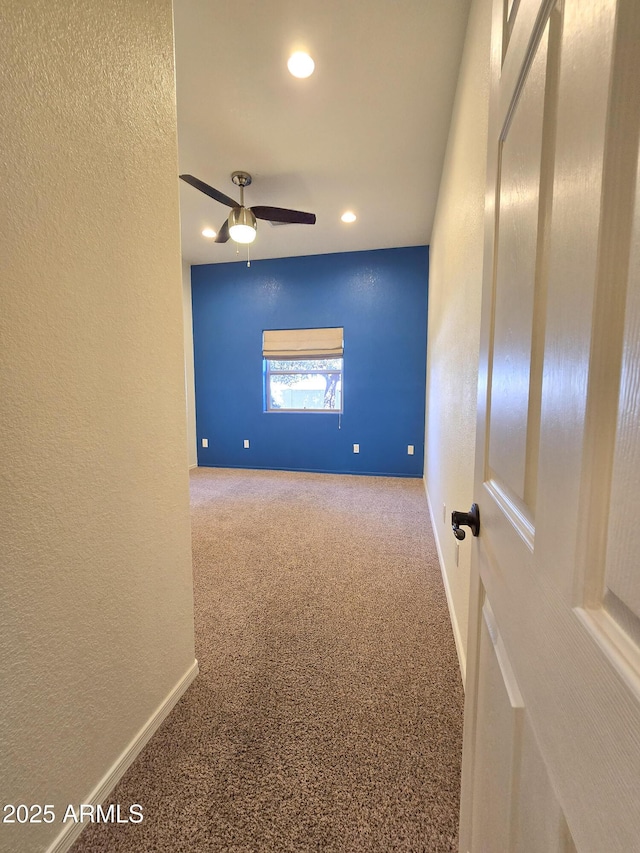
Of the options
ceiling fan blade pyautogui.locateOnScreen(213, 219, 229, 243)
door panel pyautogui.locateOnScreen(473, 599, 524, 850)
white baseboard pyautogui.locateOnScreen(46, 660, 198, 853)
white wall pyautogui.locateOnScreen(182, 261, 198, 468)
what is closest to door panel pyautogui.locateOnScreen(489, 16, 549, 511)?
door panel pyautogui.locateOnScreen(473, 599, 524, 850)

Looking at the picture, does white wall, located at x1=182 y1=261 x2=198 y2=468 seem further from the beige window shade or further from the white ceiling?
the white ceiling

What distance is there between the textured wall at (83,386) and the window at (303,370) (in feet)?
11.3

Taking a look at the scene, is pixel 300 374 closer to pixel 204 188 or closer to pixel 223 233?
pixel 223 233

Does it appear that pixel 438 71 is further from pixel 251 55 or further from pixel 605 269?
pixel 605 269

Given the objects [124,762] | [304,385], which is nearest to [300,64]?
[124,762]

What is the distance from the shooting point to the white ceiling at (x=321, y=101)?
1.59 meters

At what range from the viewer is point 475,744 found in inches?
29.8

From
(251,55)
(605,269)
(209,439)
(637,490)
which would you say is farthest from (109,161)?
(209,439)

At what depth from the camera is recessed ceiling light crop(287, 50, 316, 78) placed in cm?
175

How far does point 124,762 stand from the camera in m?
1.06

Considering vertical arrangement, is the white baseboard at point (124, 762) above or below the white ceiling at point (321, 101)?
below

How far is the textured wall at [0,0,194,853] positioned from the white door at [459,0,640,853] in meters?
0.99

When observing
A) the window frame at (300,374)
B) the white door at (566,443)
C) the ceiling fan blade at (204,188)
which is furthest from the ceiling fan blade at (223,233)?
the white door at (566,443)

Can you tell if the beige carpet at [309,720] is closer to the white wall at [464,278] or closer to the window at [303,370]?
the white wall at [464,278]
